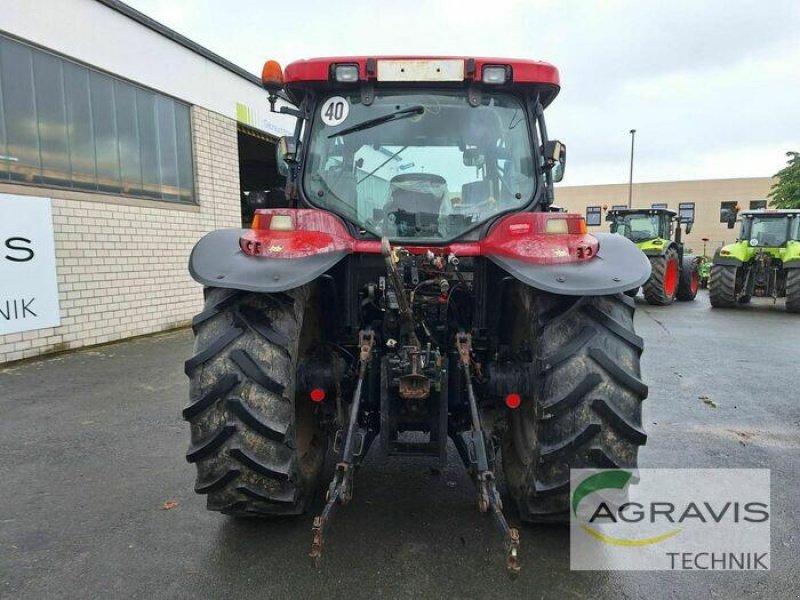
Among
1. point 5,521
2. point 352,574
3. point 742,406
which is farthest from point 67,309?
point 742,406

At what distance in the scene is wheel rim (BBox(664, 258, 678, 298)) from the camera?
1308 cm

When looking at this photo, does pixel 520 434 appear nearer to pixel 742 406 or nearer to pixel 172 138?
pixel 742 406

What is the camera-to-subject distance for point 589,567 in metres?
2.37

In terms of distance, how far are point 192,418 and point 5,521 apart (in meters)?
1.45

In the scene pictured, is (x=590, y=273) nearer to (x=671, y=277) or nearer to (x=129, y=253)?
(x=129, y=253)

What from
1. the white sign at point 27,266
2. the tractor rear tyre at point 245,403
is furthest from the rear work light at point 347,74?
the white sign at point 27,266

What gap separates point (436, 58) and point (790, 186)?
93.0ft

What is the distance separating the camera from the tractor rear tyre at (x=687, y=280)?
13.8 meters

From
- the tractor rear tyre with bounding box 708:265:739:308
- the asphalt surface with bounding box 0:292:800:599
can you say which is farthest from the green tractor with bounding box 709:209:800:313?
the asphalt surface with bounding box 0:292:800:599

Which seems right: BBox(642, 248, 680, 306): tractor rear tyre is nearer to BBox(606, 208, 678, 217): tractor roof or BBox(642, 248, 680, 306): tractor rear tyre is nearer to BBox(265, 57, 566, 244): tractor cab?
BBox(606, 208, 678, 217): tractor roof

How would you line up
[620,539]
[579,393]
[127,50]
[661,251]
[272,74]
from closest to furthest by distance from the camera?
[579,393] → [620,539] → [272,74] → [127,50] → [661,251]

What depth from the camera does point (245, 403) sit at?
2.26 meters

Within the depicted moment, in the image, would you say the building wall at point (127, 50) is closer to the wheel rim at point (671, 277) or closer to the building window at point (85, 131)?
the building window at point (85, 131)

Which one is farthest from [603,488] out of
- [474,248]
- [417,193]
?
[417,193]
